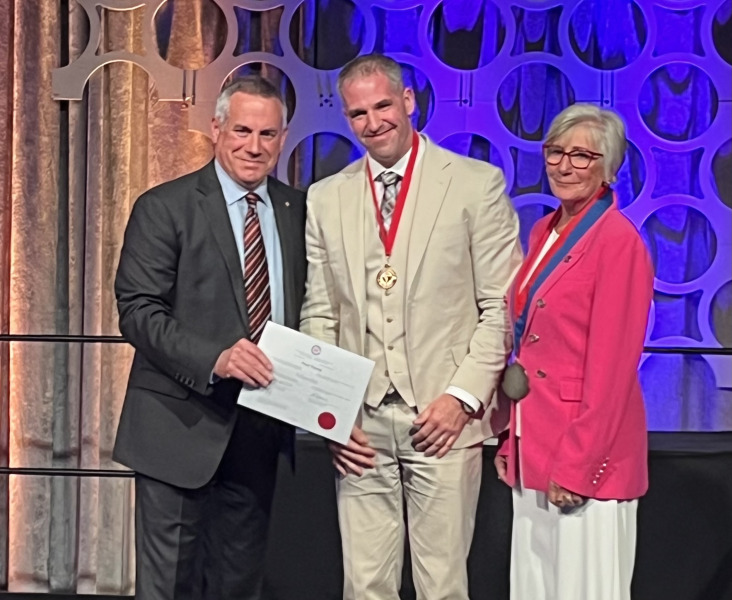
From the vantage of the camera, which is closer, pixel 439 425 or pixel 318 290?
pixel 439 425

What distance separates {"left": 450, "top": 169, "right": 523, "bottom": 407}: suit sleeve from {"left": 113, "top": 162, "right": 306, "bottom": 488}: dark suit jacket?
1.54 ft

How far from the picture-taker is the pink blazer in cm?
221

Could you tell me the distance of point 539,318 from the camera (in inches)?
90.5

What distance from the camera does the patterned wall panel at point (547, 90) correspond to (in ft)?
11.9

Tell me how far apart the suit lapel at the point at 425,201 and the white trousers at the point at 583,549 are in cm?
61

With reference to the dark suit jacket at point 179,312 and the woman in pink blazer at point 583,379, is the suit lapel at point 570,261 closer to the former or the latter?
the woman in pink blazer at point 583,379

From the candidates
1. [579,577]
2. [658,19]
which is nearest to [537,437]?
[579,577]

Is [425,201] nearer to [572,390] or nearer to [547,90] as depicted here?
[572,390]

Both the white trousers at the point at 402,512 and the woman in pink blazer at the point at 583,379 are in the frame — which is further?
the white trousers at the point at 402,512

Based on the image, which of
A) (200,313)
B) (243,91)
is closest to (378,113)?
(243,91)

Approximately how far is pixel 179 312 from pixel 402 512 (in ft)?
2.41

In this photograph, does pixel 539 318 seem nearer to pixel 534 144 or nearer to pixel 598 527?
pixel 598 527

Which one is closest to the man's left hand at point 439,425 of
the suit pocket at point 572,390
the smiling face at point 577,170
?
the suit pocket at point 572,390

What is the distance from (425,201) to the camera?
96.3 inches
